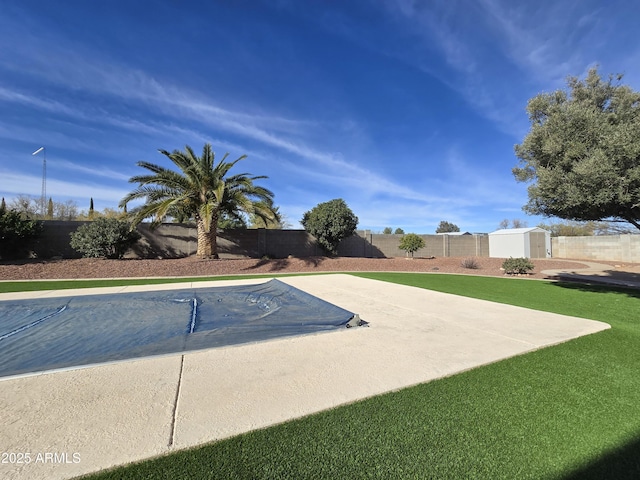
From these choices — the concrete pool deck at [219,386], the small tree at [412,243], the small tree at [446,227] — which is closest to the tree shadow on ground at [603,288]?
the concrete pool deck at [219,386]

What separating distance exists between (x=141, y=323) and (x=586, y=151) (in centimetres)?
1078

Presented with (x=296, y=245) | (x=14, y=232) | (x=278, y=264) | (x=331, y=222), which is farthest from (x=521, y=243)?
(x=14, y=232)

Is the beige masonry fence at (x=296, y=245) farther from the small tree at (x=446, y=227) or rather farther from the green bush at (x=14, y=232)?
the small tree at (x=446, y=227)

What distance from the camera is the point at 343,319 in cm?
497

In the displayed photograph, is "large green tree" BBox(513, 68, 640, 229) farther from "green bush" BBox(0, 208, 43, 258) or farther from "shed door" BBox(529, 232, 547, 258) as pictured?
"green bush" BBox(0, 208, 43, 258)

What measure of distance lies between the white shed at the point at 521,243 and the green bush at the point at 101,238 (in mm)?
26091

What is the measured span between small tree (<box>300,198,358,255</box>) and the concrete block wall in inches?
721

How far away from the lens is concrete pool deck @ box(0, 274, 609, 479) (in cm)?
190

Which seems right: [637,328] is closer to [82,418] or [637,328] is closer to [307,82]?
[82,418]

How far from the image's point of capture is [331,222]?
693 inches

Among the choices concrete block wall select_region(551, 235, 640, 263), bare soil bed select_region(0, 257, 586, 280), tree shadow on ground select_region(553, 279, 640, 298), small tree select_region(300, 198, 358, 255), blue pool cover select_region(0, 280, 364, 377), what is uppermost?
small tree select_region(300, 198, 358, 255)

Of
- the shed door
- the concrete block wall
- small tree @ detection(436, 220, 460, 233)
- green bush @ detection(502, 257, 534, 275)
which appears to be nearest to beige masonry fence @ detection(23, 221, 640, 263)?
the concrete block wall

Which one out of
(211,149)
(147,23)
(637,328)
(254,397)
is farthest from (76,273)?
(637,328)

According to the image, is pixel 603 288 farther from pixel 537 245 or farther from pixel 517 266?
pixel 537 245
